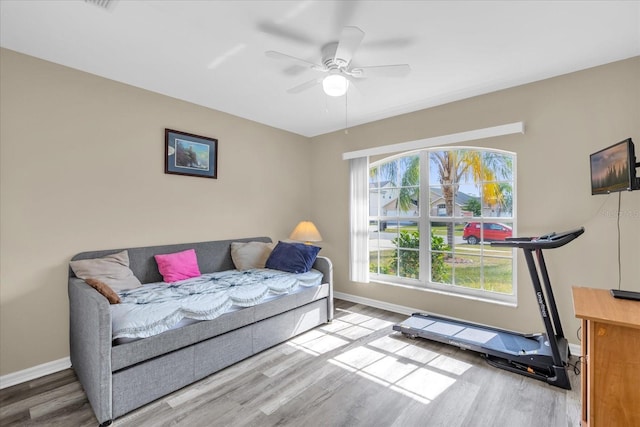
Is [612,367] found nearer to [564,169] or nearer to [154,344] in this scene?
[564,169]

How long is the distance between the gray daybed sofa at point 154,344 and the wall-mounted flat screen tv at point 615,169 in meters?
2.63

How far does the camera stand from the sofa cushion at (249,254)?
3.57 metres

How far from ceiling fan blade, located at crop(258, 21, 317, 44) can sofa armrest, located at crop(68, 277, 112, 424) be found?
82.8 inches

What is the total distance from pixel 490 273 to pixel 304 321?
2120 mm

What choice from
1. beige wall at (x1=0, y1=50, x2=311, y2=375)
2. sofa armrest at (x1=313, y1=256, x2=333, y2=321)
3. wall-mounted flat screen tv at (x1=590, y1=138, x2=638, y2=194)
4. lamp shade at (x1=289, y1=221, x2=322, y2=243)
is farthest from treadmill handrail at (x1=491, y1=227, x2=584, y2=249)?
beige wall at (x1=0, y1=50, x2=311, y2=375)

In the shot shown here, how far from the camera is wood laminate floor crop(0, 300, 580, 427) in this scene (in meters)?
1.83

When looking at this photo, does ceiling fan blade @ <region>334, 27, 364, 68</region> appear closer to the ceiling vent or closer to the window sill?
the ceiling vent

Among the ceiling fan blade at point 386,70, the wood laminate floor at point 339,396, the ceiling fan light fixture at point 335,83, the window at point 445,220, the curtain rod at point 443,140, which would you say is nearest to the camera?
the wood laminate floor at point 339,396

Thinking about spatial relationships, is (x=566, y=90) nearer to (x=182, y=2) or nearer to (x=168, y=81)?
(x=182, y=2)

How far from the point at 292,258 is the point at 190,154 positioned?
1686 mm

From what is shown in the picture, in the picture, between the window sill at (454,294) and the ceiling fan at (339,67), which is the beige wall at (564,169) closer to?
the window sill at (454,294)

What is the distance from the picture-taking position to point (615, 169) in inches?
74.5

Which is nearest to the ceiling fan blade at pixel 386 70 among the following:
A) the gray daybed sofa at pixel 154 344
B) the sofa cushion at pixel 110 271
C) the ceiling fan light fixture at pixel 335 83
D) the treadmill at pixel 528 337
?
the ceiling fan light fixture at pixel 335 83

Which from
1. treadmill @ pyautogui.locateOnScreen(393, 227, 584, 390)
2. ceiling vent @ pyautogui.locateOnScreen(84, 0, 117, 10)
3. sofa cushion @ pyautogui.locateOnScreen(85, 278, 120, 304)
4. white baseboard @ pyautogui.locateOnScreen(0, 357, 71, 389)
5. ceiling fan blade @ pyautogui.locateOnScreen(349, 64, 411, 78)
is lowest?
white baseboard @ pyautogui.locateOnScreen(0, 357, 71, 389)
